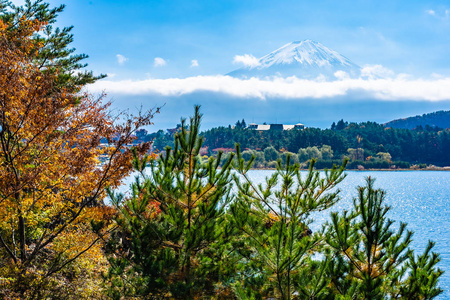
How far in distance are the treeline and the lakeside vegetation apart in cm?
12463

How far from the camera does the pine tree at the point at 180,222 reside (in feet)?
27.7

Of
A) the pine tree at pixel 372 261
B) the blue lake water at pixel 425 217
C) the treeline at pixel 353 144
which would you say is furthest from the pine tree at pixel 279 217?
the treeline at pixel 353 144

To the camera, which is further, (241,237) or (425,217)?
(425,217)

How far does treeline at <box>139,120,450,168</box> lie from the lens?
145m

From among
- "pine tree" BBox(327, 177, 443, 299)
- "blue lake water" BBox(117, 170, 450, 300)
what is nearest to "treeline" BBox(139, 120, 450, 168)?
"blue lake water" BBox(117, 170, 450, 300)

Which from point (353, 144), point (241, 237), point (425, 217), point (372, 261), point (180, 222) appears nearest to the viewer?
Result: point (372, 261)

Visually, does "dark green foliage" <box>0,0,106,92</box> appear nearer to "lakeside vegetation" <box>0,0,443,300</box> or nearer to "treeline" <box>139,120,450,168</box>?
"lakeside vegetation" <box>0,0,443,300</box>

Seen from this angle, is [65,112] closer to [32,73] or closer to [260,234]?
[32,73]

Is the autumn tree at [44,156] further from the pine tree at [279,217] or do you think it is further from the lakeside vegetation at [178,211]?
the pine tree at [279,217]

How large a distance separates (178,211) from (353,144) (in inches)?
6247

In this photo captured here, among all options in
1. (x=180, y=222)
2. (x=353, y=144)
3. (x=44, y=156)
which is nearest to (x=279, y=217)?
(x=180, y=222)

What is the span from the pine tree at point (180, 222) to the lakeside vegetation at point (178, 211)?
1.0 inches

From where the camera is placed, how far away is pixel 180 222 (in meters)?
8.50

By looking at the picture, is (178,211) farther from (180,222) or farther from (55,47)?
(55,47)
